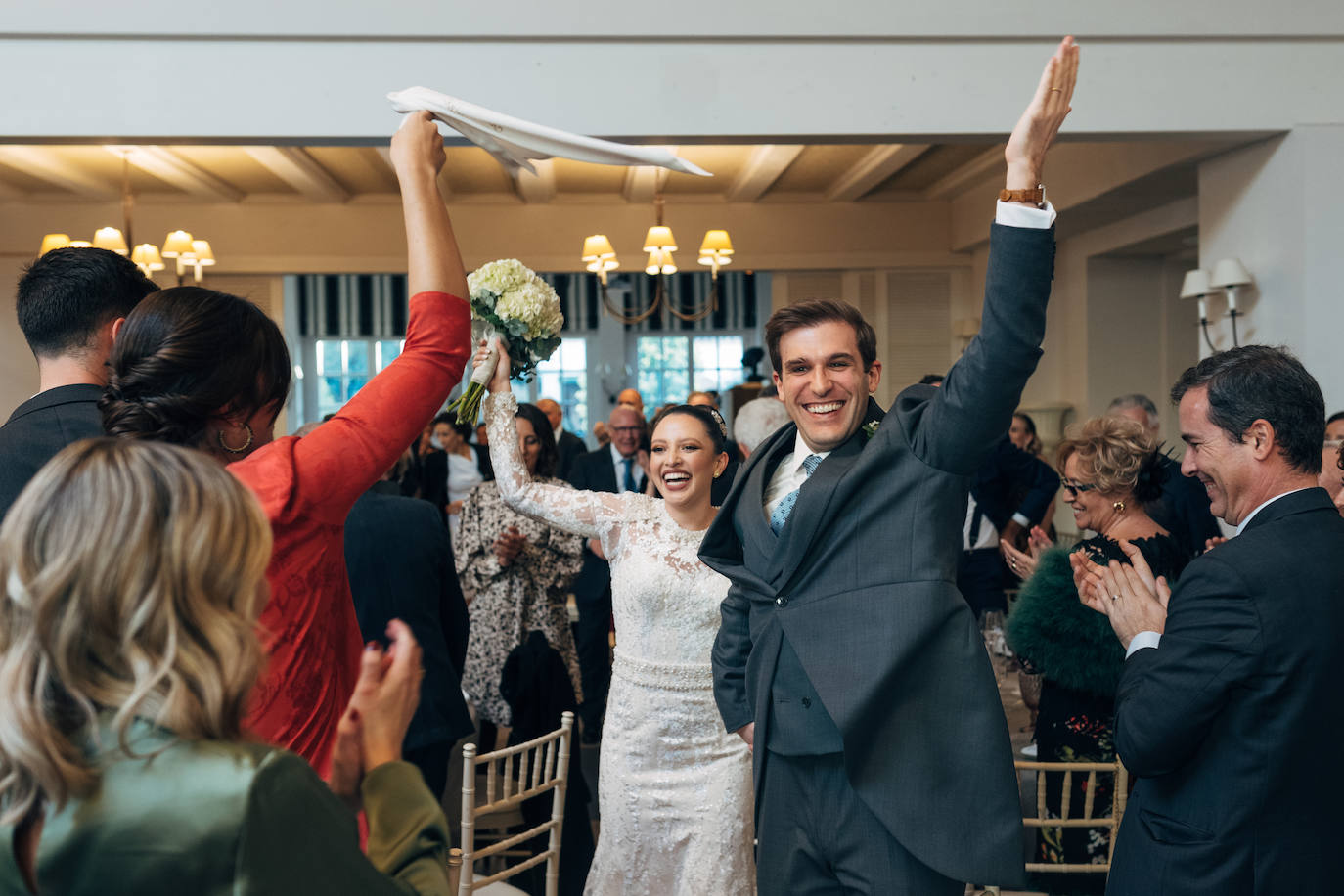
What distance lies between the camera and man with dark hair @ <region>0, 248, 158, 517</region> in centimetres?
168

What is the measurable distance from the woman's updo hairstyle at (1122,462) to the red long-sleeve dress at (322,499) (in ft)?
6.05

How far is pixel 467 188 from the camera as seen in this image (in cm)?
1012

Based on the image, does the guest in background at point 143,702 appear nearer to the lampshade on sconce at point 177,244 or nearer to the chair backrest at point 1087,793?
the chair backrest at point 1087,793

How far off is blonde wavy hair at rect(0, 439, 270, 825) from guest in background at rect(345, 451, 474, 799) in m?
2.13

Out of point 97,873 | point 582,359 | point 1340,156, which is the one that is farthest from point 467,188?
point 97,873

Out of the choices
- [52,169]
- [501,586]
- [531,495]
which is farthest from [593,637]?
[52,169]

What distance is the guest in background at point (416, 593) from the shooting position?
2.98 meters

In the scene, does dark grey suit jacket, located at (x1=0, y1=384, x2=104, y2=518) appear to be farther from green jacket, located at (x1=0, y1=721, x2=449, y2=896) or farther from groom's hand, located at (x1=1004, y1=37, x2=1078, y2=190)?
groom's hand, located at (x1=1004, y1=37, x2=1078, y2=190)

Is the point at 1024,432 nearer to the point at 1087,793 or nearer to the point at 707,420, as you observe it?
the point at 707,420

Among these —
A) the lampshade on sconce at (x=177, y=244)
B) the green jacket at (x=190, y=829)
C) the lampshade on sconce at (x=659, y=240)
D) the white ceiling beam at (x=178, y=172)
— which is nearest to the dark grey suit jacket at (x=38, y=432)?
the green jacket at (x=190, y=829)

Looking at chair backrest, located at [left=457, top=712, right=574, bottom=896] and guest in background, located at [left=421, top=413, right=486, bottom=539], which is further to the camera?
guest in background, located at [left=421, top=413, right=486, bottom=539]

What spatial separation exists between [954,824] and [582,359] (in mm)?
11226

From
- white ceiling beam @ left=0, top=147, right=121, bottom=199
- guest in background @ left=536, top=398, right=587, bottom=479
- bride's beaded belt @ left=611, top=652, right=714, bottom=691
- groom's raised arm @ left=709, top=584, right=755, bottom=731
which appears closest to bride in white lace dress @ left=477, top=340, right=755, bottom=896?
bride's beaded belt @ left=611, top=652, right=714, bottom=691

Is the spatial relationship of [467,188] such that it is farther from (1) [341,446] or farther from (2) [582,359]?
(1) [341,446]
